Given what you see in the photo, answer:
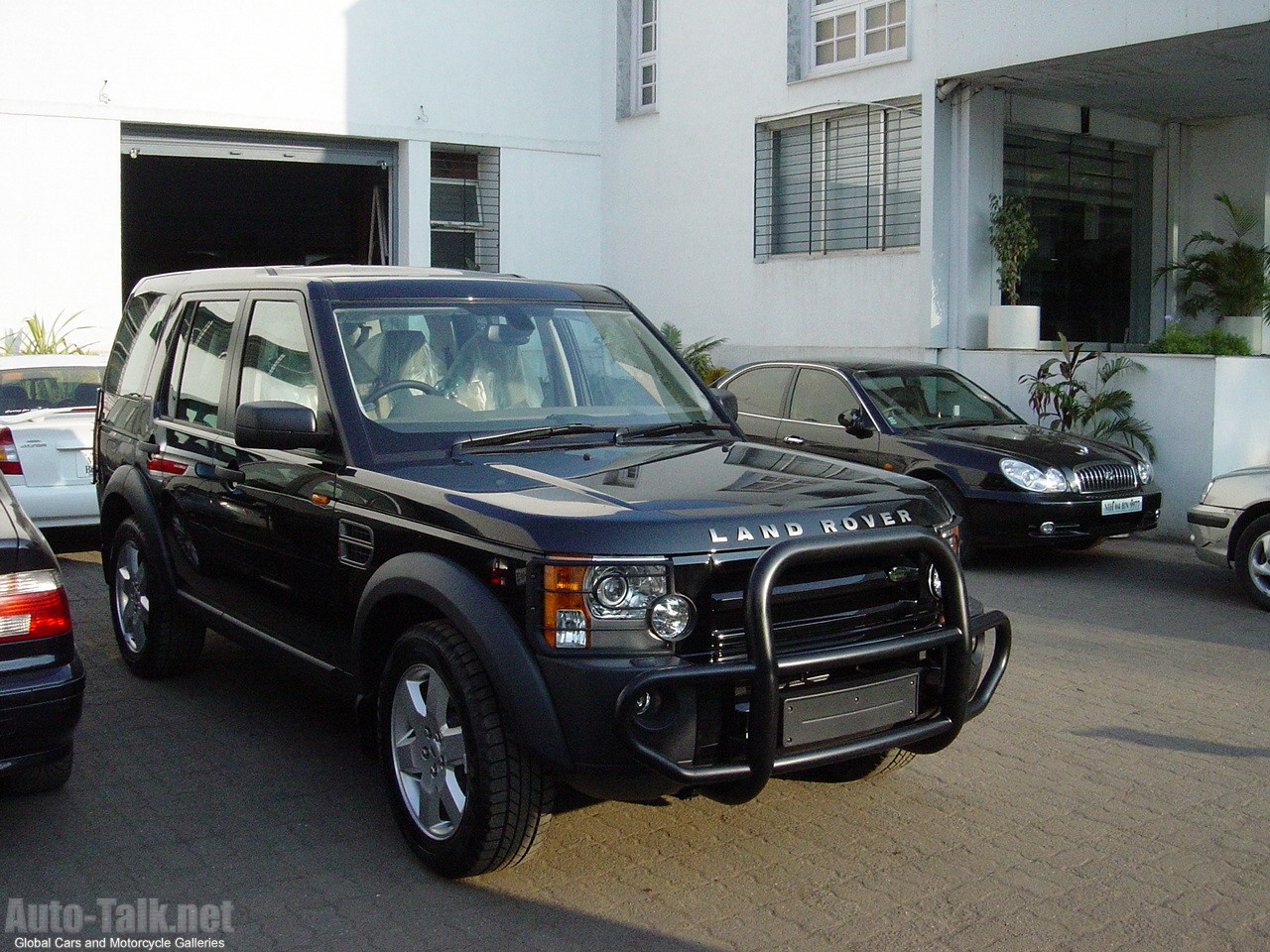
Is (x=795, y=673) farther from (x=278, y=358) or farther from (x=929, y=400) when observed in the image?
(x=929, y=400)

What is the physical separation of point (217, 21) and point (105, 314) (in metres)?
4.01

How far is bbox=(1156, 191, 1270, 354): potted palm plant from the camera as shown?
1599 cm

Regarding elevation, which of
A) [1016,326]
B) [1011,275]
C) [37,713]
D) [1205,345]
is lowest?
[37,713]

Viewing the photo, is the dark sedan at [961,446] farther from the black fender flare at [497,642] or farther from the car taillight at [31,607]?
the car taillight at [31,607]

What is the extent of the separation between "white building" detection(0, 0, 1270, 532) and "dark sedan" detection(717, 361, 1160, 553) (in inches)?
92.3

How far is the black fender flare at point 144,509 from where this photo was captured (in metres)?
6.19

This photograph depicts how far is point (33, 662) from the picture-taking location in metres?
4.31

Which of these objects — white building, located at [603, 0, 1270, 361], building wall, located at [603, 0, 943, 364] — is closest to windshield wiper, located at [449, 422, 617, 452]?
white building, located at [603, 0, 1270, 361]

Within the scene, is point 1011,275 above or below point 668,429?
above

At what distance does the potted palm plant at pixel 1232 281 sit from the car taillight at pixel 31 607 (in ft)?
48.4

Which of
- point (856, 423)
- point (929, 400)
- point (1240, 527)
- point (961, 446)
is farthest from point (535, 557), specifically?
point (929, 400)

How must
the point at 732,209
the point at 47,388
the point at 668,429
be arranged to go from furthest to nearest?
the point at 732,209 < the point at 47,388 < the point at 668,429

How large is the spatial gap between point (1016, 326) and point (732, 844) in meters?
10.5

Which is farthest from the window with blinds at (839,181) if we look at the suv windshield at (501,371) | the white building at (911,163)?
the suv windshield at (501,371)
